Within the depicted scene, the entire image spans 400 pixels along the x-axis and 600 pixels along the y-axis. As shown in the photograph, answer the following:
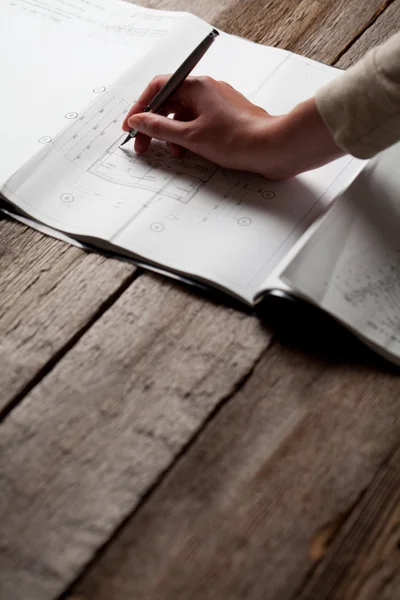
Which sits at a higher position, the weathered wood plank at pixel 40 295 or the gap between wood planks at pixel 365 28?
the gap between wood planks at pixel 365 28

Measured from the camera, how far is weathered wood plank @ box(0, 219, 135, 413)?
67cm

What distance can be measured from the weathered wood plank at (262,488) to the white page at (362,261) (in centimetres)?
5

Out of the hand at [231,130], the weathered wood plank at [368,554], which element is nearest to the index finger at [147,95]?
the hand at [231,130]

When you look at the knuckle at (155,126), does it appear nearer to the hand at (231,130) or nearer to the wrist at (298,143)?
the hand at (231,130)

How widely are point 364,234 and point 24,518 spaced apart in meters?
0.41

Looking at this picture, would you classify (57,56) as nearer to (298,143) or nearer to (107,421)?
(298,143)

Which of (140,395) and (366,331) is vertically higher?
(366,331)

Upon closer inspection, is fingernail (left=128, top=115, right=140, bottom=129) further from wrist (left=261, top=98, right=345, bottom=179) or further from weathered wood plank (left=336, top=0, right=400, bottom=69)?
weathered wood plank (left=336, top=0, right=400, bottom=69)

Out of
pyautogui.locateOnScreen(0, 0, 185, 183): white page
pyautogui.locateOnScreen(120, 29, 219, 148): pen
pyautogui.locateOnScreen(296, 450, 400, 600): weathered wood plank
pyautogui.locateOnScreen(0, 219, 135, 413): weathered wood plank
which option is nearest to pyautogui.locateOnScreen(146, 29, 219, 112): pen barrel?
pyautogui.locateOnScreen(120, 29, 219, 148): pen

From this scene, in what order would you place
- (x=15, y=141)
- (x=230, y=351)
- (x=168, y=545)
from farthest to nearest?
(x=15, y=141), (x=230, y=351), (x=168, y=545)

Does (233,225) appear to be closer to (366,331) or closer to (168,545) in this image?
(366,331)

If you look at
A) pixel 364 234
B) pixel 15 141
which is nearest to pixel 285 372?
pixel 364 234

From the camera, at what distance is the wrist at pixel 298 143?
2.33 feet

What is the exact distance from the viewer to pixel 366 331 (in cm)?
64
